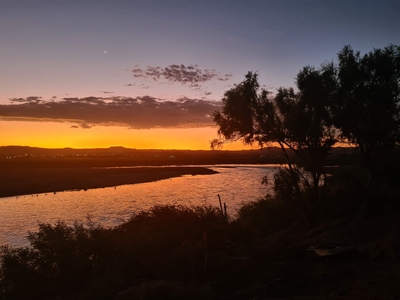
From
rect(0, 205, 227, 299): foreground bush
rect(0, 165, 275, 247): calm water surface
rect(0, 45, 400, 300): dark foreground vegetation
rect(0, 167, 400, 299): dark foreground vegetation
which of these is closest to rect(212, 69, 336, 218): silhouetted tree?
rect(0, 45, 400, 300): dark foreground vegetation

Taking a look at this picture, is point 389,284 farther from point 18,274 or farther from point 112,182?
point 112,182

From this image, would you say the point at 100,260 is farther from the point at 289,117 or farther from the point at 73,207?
the point at 73,207

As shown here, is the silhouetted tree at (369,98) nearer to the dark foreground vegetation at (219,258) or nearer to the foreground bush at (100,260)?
the dark foreground vegetation at (219,258)

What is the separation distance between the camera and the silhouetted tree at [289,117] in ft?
74.6

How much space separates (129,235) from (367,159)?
15811 millimetres

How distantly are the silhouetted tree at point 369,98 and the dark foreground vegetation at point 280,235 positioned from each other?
70 millimetres

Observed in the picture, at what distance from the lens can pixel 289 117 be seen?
2267 cm

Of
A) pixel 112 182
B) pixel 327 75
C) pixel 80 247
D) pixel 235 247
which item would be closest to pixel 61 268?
pixel 80 247

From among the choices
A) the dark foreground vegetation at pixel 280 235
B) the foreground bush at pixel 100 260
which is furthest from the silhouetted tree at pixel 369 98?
the foreground bush at pixel 100 260

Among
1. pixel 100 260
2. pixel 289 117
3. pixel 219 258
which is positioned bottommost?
pixel 100 260

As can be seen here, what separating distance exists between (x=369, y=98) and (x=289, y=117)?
4835 millimetres

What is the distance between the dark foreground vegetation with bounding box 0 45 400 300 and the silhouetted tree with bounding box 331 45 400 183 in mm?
70

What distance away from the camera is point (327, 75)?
22969 millimetres

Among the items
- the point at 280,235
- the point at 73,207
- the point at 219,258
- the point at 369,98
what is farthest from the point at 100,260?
the point at 73,207
